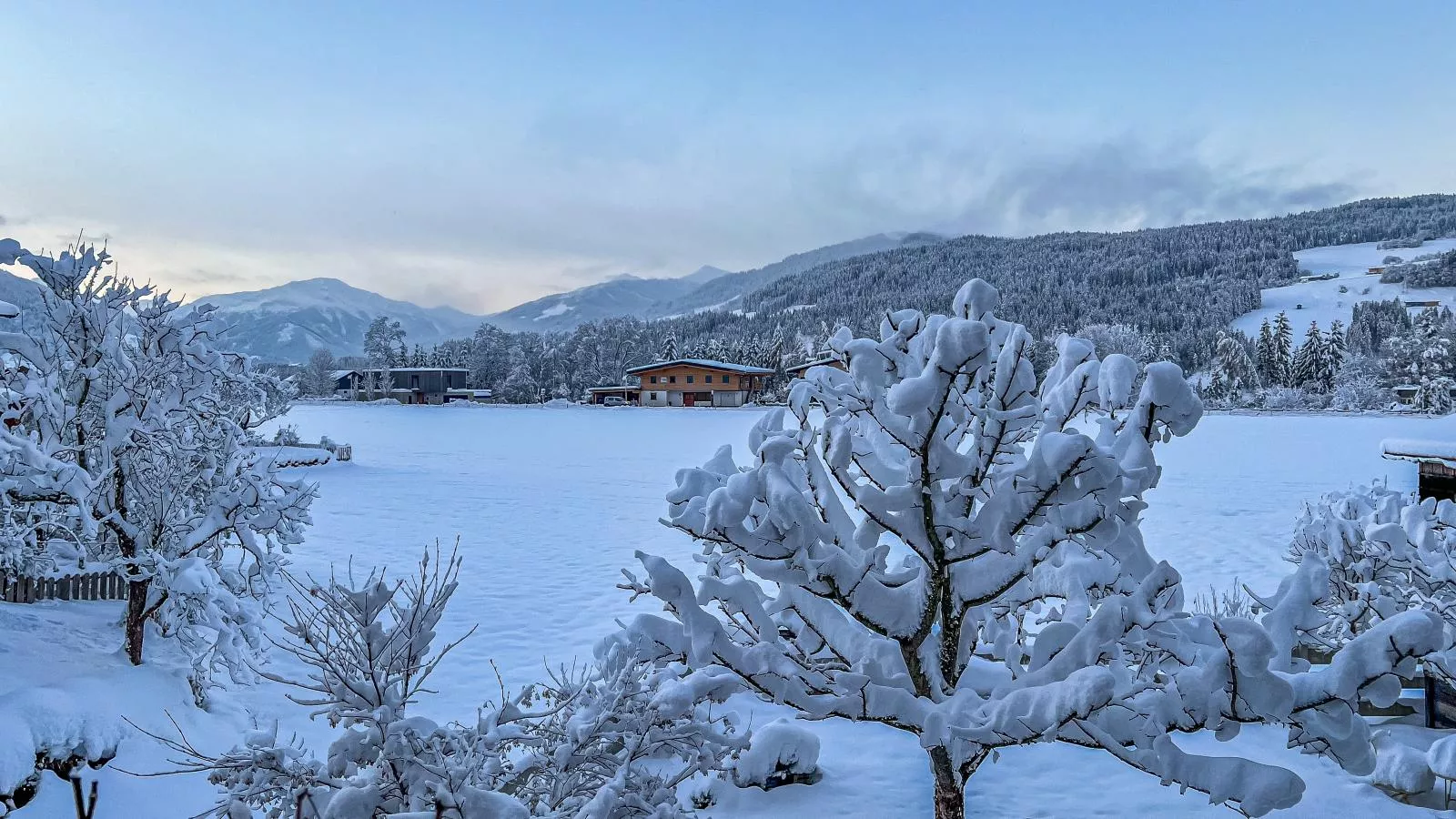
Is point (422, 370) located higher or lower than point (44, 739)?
higher

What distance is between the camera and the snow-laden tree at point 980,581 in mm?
2615

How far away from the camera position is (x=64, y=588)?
944 centimetres

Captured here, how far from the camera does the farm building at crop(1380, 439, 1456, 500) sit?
28.1 feet

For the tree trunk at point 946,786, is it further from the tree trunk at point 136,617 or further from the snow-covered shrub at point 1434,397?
the snow-covered shrub at point 1434,397

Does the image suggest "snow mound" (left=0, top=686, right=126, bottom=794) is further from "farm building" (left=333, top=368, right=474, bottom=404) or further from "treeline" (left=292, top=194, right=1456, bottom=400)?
"farm building" (left=333, top=368, right=474, bottom=404)

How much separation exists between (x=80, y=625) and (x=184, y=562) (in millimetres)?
2969

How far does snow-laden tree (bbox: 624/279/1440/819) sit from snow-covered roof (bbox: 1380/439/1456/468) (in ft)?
25.5

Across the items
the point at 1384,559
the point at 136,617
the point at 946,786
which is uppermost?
the point at 1384,559

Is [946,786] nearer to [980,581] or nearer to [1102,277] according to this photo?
[980,581]

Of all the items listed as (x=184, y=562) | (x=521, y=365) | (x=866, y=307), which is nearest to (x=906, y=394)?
(x=184, y=562)

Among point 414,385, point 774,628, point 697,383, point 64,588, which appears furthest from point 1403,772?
point 414,385

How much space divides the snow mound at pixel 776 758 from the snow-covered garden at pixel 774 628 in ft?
0.10

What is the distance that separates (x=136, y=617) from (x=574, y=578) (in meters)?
6.08

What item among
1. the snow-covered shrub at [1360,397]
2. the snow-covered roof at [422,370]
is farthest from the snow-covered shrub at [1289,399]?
the snow-covered roof at [422,370]
